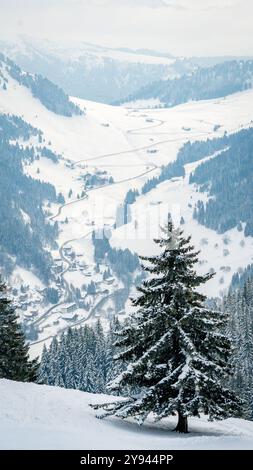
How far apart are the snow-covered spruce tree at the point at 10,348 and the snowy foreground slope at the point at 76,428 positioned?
26.2 feet

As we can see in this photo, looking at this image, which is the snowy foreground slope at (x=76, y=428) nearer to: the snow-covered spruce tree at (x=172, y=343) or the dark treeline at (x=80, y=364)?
the snow-covered spruce tree at (x=172, y=343)

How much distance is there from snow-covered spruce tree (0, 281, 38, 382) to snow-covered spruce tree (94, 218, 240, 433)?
15.6 meters

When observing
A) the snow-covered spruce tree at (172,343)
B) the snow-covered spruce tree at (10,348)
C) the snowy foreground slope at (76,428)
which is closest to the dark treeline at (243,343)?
the snow-covered spruce tree at (10,348)

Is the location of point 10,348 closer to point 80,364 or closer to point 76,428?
point 76,428

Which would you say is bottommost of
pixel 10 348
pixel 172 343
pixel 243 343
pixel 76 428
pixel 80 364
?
pixel 80 364

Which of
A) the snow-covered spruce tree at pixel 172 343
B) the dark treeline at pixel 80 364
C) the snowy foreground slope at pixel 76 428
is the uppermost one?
the snow-covered spruce tree at pixel 172 343

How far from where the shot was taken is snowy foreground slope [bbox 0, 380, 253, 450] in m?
24.5

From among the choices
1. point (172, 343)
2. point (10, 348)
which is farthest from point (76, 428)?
point (10, 348)

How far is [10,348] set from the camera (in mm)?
47312

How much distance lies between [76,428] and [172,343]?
22.1 feet

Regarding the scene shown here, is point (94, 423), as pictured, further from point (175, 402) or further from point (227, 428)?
point (227, 428)

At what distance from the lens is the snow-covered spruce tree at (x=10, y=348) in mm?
46594
